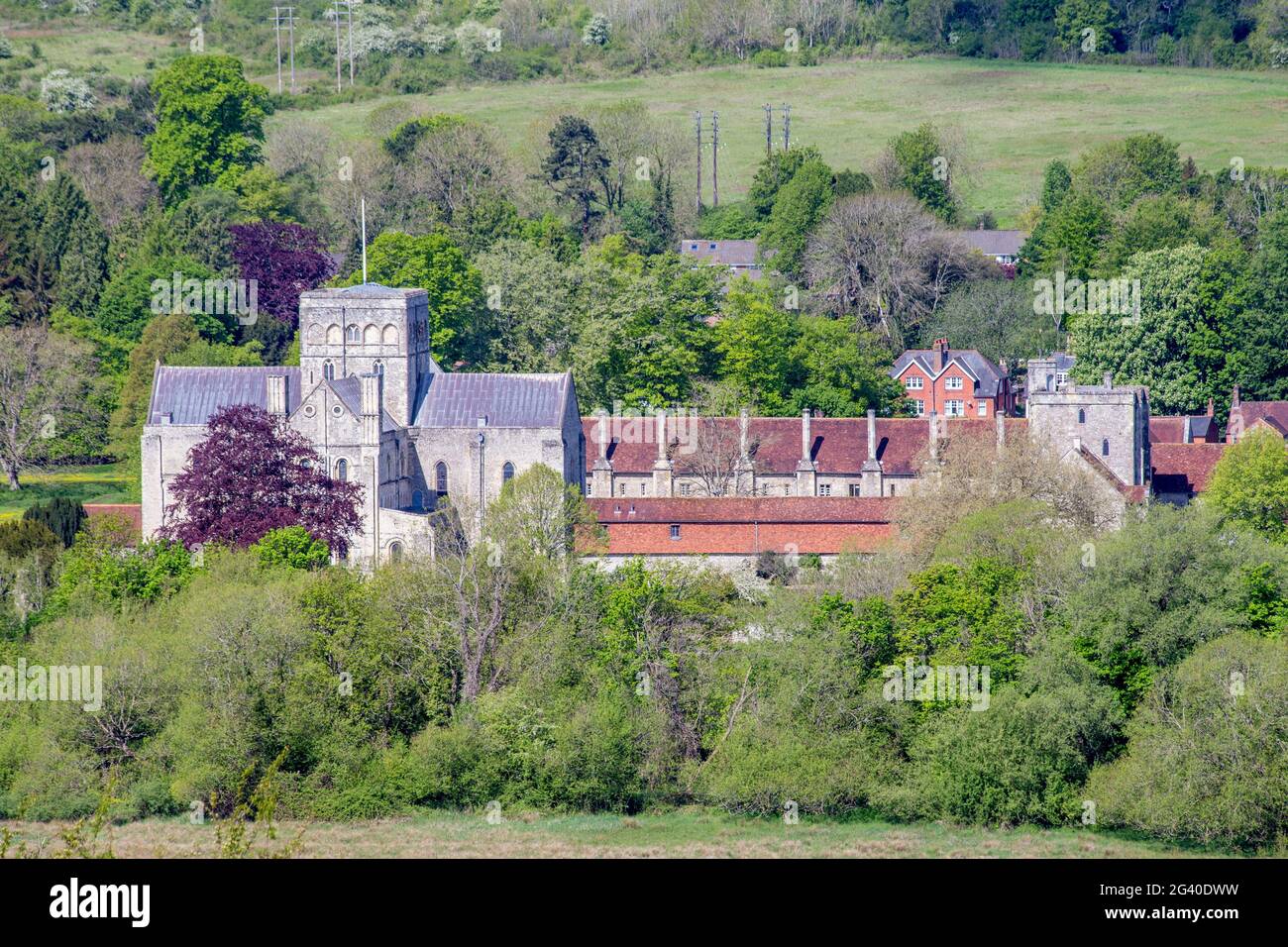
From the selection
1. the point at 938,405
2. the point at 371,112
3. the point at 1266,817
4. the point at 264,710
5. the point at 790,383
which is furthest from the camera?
the point at 371,112

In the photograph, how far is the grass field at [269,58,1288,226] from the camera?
124625 mm

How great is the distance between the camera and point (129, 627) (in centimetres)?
5091

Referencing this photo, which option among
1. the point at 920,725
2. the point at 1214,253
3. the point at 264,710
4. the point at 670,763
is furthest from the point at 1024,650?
the point at 1214,253

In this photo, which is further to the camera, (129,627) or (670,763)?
(129,627)

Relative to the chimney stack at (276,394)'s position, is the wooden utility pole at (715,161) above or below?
above

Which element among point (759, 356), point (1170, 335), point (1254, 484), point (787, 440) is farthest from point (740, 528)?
point (1170, 335)

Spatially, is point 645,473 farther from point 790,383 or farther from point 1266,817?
point 1266,817

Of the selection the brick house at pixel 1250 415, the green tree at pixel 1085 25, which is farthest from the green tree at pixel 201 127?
the green tree at pixel 1085 25

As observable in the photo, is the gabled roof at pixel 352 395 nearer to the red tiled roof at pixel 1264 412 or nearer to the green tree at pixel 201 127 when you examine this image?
the red tiled roof at pixel 1264 412

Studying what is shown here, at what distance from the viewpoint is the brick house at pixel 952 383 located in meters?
87.6

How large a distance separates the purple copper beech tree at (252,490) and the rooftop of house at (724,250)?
1908 inches

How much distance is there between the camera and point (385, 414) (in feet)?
225

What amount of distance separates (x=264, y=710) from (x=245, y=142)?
6545cm

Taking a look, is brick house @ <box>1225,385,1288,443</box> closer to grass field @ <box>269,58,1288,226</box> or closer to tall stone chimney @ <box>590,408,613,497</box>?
tall stone chimney @ <box>590,408,613,497</box>
